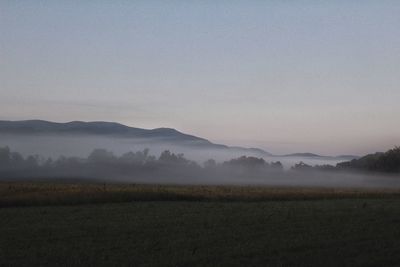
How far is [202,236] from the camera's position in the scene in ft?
68.9

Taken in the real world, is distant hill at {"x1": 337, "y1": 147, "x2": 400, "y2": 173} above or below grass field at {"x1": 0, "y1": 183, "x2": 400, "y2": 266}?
above

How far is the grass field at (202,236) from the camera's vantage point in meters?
17.1

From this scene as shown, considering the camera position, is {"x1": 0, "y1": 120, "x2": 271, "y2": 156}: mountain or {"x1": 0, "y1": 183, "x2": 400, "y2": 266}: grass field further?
{"x1": 0, "y1": 120, "x2": 271, "y2": 156}: mountain

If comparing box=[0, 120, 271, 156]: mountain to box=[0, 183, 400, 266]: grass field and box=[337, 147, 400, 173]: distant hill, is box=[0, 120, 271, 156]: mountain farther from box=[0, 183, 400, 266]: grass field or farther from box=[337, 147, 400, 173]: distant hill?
box=[0, 183, 400, 266]: grass field

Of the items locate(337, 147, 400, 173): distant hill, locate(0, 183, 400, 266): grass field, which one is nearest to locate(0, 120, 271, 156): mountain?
locate(337, 147, 400, 173): distant hill

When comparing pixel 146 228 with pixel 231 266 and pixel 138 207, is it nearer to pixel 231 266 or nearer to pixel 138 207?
pixel 231 266

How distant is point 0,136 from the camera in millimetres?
159750

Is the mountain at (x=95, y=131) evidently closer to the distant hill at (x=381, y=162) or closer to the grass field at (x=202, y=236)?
the distant hill at (x=381, y=162)

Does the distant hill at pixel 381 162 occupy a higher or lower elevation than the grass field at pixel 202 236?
higher

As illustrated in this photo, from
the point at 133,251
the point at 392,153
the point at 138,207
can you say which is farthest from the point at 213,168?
the point at 133,251

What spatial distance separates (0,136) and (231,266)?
151108 mm

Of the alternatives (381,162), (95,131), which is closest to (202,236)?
(381,162)

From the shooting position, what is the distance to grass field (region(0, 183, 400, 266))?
17.1 metres

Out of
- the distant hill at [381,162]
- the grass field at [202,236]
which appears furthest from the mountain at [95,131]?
the grass field at [202,236]
